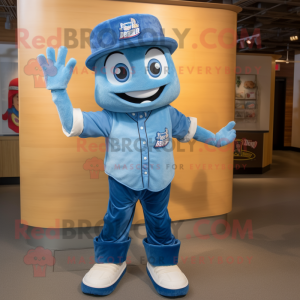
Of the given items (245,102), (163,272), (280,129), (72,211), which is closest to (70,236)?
(72,211)

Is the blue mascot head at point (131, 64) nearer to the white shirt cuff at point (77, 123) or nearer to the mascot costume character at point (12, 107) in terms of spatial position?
the white shirt cuff at point (77, 123)

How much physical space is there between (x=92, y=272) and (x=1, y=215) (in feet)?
6.59

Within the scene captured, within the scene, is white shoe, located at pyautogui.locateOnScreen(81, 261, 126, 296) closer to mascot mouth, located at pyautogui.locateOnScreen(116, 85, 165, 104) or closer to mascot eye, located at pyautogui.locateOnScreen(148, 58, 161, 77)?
mascot mouth, located at pyautogui.locateOnScreen(116, 85, 165, 104)

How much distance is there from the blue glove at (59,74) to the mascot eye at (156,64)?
1.36ft

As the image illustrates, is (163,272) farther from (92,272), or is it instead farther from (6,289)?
(6,289)

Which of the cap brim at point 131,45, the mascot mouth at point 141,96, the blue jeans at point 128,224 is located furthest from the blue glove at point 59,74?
the blue jeans at point 128,224

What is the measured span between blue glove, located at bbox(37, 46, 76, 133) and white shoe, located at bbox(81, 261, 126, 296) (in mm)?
952

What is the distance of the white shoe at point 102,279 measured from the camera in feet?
6.95

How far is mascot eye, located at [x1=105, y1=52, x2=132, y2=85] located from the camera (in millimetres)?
1982

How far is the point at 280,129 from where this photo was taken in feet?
35.0

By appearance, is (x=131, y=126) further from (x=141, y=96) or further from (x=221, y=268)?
(x=221, y=268)

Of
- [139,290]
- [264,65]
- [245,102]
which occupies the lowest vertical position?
[139,290]

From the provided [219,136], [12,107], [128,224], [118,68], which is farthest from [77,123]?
[12,107]

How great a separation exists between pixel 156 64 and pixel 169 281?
1.28 metres
